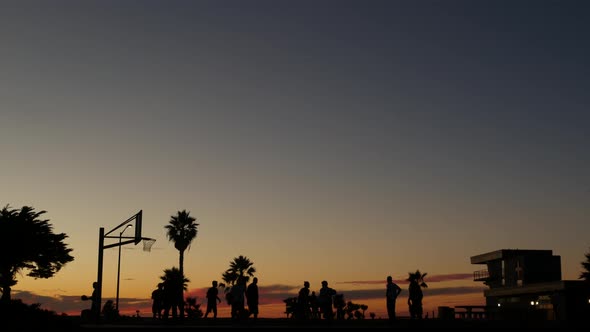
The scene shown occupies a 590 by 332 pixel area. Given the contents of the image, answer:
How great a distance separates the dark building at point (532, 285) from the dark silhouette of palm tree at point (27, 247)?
3710 cm

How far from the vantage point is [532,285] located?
67.9 metres

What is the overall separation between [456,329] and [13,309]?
52.2 feet

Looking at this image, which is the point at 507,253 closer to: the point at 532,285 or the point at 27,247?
the point at 532,285

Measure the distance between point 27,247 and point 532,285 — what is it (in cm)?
4392

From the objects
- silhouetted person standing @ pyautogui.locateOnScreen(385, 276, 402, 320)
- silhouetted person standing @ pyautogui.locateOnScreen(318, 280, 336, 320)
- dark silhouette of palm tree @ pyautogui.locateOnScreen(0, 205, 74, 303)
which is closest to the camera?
silhouetted person standing @ pyautogui.locateOnScreen(385, 276, 402, 320)

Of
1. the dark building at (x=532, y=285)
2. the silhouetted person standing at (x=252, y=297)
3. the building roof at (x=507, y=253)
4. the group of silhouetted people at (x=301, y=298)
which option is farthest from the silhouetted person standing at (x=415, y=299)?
the building roof at (x=507, y=253)

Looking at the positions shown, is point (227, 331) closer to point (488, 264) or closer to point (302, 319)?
point (302, 319)

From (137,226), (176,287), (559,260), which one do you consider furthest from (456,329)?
(559,260)

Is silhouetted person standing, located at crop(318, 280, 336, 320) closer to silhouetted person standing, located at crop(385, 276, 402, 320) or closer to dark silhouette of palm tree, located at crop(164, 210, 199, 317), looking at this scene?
silhouetted person standing, located at crop(385, 276, 402, 320)

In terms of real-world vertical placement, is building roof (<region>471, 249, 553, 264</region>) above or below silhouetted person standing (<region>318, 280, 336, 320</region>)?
above

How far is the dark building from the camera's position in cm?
6241

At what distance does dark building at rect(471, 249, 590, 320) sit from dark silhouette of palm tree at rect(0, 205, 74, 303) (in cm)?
3710

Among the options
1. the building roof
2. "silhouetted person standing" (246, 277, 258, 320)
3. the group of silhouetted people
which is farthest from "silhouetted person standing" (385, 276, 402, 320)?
the building roof

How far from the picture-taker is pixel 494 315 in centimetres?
5000
